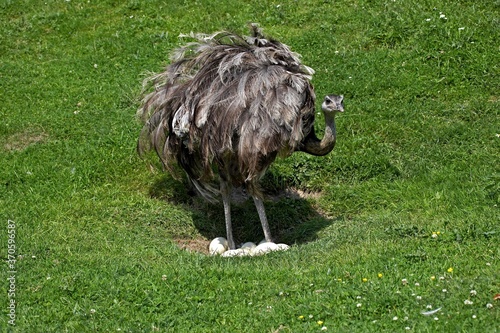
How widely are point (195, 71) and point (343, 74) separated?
3082mm

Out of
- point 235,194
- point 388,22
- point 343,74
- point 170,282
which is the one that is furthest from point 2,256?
point 388,22

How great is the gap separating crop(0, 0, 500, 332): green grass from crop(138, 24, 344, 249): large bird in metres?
0.86

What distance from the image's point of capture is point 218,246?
9.53m

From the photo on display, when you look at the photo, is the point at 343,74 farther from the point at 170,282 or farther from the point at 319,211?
the point at 170,282

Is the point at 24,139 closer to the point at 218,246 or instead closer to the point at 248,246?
the point at 218,246

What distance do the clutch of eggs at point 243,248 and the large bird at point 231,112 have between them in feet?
0.53

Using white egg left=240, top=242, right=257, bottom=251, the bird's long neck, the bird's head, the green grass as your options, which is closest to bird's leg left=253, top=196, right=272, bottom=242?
white egg left=240, top=242, right=257, bottom=251

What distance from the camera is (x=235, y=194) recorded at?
10.9 m

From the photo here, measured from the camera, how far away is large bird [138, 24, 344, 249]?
889cm

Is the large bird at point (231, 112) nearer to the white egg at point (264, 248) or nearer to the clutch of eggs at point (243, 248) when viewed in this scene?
the clutch of eggs at point (243, 248)

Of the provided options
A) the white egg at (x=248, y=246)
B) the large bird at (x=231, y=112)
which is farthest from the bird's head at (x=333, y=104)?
the white egg at (x=248, y=246)

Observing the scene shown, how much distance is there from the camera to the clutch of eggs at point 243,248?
909 centimetres

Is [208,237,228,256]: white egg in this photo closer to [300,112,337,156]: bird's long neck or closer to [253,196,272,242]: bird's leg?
[253,196,272,242]: bird's leg

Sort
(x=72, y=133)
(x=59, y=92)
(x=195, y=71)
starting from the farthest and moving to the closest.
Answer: (x=59, y=92), (x=72, y=133), (x=195, y=71)
